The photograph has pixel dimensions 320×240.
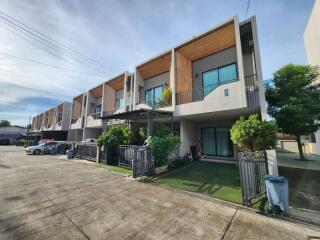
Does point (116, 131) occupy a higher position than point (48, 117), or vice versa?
point (48, 117)

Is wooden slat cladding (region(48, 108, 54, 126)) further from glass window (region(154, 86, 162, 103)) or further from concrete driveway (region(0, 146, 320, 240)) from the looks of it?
concrete driveway (region(0, 146, 320, 240))

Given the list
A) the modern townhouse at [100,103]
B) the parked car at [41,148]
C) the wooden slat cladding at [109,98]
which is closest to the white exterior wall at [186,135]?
the modern townhouse at [100,103]

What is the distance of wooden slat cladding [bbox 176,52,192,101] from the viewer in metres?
11.7

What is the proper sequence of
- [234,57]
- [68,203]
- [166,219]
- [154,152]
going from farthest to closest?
[234,57] → [154,152] → [68,203] → [166,219]

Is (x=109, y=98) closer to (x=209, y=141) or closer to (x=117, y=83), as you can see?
(x=117, y=83)

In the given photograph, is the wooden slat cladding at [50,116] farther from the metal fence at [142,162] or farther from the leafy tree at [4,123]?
the leafy tree at [4,123]

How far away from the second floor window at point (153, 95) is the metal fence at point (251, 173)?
10.3 m

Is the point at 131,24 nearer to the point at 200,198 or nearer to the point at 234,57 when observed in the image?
the point at 234,57

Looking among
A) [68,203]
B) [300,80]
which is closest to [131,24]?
[68,203]

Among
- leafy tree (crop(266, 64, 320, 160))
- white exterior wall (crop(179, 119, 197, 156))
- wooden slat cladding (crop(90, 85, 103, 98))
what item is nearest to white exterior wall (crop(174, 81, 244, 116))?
white exterior wall (crop(179, 119, 197, 156))

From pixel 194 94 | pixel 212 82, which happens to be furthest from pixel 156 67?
pixel 212 82

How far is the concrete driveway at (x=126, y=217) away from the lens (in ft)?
11.1

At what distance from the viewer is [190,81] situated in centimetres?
1272

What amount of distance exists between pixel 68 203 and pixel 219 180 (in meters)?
6.31
